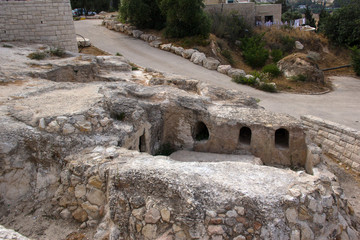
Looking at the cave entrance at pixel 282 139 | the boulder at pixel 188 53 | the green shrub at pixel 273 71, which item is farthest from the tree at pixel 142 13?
the cave entrance at pixel 282 139

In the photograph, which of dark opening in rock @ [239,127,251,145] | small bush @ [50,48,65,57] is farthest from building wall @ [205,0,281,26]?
dark opening in rock @ [239,127,251,145]

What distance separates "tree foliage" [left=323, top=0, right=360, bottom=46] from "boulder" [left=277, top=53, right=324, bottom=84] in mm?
8689

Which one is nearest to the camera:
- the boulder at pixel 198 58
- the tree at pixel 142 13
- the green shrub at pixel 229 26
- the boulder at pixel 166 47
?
the boulder at pixel 198 58

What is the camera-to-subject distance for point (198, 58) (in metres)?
18.2

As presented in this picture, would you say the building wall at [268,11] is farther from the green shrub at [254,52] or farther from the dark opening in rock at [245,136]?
the dark opening in rock at [245,136]

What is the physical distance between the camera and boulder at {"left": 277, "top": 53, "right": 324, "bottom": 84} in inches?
671

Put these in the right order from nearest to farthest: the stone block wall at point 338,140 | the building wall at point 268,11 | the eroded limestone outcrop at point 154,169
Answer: the eroded limestone outcrop at point 154,169
the stone block wall at point 338,140
the building wall at point 268,11

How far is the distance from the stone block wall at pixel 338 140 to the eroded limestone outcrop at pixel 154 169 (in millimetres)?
2262

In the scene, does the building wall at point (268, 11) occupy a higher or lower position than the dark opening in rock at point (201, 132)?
higher

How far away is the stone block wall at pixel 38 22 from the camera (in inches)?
495

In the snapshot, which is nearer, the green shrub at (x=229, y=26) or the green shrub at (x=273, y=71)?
the green shrub at (x=273, y=71)

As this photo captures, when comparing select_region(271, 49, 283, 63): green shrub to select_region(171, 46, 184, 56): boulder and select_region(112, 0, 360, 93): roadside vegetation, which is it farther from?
select_region(171, 46, 184, 56): boulder

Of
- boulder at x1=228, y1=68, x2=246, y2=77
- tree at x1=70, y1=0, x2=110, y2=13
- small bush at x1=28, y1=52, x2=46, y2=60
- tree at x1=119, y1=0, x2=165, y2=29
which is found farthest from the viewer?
tree at x1=70, y1=0, x2=110, y2=13

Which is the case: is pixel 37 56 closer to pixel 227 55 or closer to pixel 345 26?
pixel 227 55
